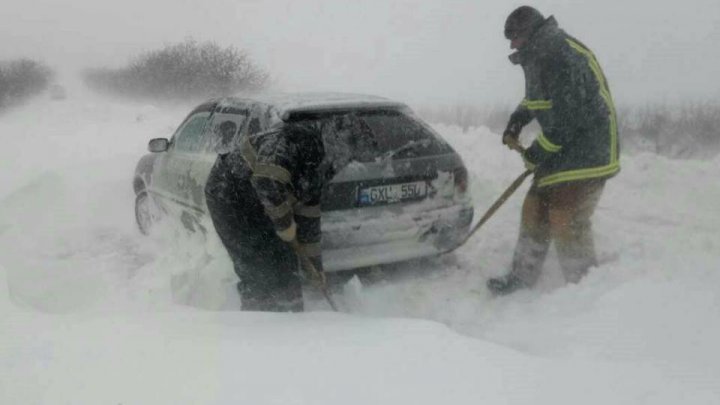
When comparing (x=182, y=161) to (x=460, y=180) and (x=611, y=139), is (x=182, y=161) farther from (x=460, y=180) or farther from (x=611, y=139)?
(x=611, y=139)

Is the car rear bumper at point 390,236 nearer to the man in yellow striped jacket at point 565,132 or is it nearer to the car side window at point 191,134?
the man in yellow striped jacket at point 565,132

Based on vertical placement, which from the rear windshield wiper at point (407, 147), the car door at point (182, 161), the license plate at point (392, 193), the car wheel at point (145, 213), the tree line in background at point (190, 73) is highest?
the rear windshield wiper at point (407, 147)

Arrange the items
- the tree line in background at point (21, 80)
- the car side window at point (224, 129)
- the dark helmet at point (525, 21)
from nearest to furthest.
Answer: the dark helmet at point (525, 21) → the car side window at point (224, 129) → the tree line in background at point (21, 80)

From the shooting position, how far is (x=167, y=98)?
25.5 m

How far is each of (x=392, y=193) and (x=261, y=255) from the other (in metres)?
1.07

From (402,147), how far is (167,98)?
77.3 ft

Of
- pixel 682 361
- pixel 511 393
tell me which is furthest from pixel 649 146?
pixel 511 393

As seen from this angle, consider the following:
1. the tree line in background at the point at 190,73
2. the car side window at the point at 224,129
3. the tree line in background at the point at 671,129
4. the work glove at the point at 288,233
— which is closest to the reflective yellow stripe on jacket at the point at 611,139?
the work glove at the point at 288,233

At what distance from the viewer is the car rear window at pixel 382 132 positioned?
402 cm

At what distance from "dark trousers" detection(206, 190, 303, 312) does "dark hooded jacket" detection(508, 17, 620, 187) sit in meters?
1.96

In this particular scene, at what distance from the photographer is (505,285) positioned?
4270 mm

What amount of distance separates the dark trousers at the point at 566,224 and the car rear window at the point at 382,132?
84 cm

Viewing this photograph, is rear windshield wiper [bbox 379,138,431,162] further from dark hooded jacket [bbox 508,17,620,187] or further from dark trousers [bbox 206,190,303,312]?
dark trousers [bbox 206,190,303,312]

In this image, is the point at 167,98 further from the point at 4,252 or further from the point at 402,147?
the point at 402,147
